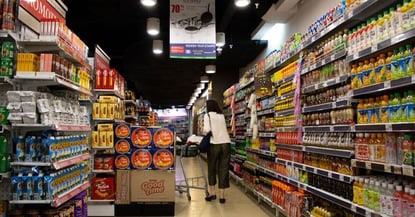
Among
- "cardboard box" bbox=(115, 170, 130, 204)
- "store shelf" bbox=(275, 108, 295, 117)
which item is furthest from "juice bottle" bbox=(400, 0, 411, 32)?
"cardboard box" bbox=(115, 170, 130, 204)

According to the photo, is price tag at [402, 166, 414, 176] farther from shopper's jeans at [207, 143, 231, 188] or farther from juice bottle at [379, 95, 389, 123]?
shopper's jeans at [207, 143, 231, 188]

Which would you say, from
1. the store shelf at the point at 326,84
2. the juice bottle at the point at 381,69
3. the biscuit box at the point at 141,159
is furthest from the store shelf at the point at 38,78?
the juice bottle at the point at 381,69

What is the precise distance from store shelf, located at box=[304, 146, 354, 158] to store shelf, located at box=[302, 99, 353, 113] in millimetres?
449

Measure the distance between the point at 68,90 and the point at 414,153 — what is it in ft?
12.9

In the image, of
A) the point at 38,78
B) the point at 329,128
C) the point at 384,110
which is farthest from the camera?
the point at 329,128

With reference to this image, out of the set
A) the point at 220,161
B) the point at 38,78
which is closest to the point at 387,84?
the point at 38,78

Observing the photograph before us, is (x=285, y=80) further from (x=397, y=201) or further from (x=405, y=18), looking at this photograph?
(x=397, y=201)

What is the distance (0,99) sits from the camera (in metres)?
3.68

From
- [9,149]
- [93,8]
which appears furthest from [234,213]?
[93,8]

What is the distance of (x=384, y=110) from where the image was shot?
3.06 meters

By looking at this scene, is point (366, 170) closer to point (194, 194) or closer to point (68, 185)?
point (68, 185)

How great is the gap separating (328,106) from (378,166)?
1.11 meters

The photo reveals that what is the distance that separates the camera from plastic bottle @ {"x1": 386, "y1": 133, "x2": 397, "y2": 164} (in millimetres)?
2963

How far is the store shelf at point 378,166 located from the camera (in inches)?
113
